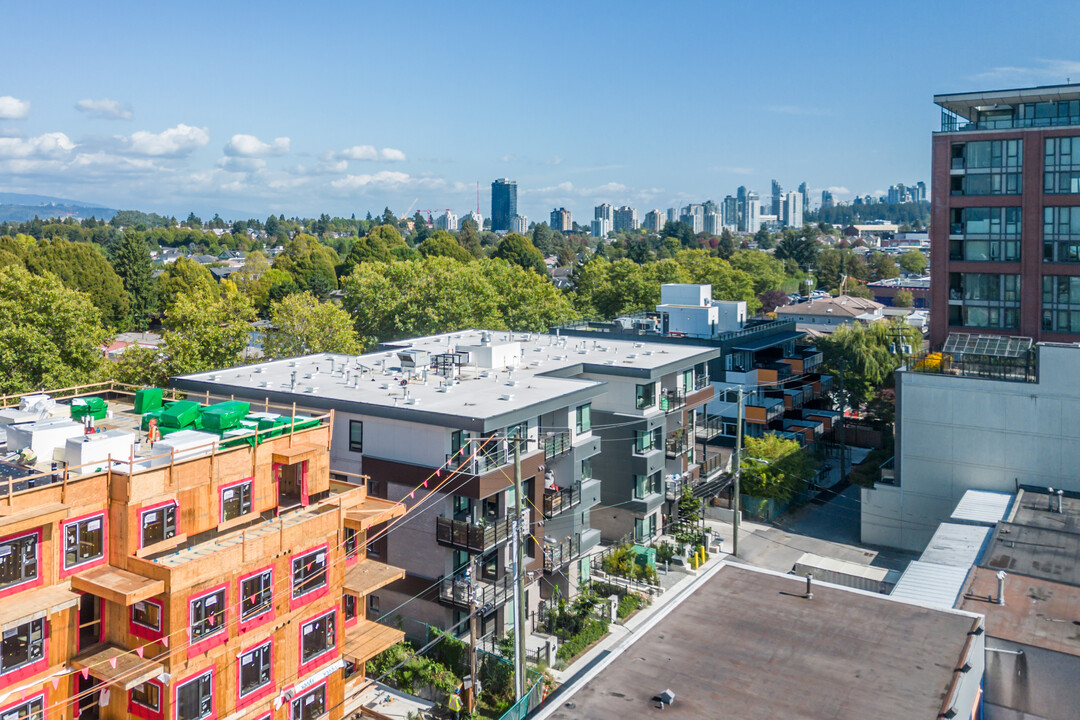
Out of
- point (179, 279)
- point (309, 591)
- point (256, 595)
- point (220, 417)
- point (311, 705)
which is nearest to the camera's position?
point (256, 595)

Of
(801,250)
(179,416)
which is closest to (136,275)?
(179,416)

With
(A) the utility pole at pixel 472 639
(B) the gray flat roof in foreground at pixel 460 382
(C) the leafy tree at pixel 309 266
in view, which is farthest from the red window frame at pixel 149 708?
(C) the leafy tree at pixel 309 266

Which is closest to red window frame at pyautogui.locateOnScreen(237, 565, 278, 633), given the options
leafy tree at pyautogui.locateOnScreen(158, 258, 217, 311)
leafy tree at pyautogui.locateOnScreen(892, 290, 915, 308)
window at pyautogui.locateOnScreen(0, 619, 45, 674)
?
window at pyautogui.locateOnScreen(0, 619, 45, 674)

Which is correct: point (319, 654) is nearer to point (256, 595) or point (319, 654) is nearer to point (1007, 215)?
point (256, 595)

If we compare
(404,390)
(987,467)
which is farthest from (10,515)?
(987,467)

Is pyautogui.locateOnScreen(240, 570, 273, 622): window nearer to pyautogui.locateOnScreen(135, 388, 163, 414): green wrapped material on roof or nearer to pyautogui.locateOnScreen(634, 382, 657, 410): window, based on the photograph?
pyautogui.locateOnScreen(135, 388, 163, 414): green wrapped material on roof
